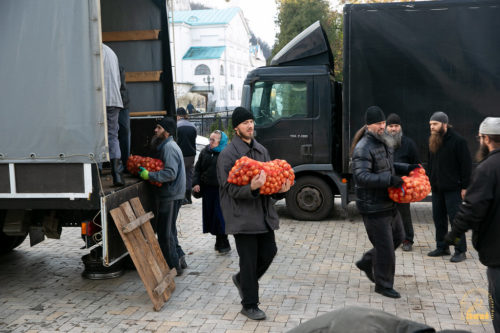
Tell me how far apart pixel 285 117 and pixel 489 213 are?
6252 millimetres

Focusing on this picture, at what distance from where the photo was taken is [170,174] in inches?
271

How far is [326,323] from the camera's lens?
2.28 metres

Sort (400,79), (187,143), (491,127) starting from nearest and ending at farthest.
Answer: (491,127) → (400,79) → (187,143)

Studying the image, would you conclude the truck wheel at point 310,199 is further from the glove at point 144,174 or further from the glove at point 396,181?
the glove at point 396,181

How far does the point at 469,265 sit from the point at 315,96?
4080 mm

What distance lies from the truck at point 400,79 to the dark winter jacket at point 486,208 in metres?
5.37

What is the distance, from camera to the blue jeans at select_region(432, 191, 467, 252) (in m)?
7.65

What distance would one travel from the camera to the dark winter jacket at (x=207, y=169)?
27.0 ft

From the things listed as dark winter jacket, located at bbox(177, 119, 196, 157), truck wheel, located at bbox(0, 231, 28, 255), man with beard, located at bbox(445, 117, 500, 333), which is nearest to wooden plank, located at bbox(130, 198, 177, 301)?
truck wheel, located at bbox(0, 231, 28, 255)

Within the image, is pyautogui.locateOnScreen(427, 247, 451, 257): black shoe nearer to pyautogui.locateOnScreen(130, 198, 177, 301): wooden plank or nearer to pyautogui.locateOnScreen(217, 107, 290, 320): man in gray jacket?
pyautogui.locateOnScreen(217, 107, 290, 320): man in gray jacket

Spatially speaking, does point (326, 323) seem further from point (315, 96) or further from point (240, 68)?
point (240, 68)

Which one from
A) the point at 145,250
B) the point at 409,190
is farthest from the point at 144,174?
the point at 409,190

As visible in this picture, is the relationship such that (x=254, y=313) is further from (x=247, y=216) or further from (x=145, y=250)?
(x=145, y=250)

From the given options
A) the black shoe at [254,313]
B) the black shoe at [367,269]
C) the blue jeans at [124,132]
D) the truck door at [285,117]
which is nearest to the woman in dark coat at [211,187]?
the blue jeans at [124,132]
